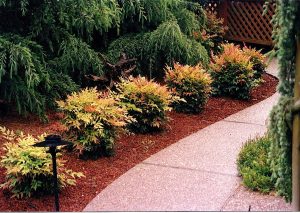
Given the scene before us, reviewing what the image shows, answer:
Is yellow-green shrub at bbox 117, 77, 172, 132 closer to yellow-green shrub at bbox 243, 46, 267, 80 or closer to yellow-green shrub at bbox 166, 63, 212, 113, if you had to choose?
yellow-green shrub at bbox 166, 63, 212, 113

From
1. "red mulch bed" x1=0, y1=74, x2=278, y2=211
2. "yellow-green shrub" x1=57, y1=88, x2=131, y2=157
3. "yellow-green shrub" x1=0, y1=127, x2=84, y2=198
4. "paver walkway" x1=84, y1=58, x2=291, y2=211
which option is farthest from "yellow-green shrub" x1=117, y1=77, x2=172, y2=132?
"yellow-green shrub" x1=0, y1=127, x2=84, y2=198

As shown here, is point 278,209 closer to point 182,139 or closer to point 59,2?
point 182,139

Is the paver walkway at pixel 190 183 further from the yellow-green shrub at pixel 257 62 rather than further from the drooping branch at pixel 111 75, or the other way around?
the yellow-green shrub at pixel 257 62

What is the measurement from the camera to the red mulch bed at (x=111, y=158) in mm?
4492

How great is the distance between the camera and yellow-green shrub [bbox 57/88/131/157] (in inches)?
208

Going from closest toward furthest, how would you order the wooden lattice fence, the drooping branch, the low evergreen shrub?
the low evergreen shrub
the drooping branch
the wooden lattice fence

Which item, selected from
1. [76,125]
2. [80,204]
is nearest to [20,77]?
[76,125]

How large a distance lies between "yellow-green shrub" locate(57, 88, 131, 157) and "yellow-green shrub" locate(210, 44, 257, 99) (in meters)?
2.63

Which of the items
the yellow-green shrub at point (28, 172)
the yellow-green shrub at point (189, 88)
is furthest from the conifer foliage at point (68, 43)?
the yellow-green shrub at point (28, 172)

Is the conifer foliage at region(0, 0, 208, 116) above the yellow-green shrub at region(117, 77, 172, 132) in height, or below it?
above

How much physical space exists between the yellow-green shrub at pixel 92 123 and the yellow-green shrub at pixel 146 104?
0.61 metres

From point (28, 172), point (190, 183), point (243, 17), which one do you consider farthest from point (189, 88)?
point (243, 17)

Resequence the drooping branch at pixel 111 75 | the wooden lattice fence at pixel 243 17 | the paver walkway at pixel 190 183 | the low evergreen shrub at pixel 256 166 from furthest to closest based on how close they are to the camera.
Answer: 1. the wooden lattice fence at pixel 243 17
2. the drooping branch at pixel 111 75
3. the low evergreen shrub at pixel 256 166
4. the paver walkway at pixel 190 183

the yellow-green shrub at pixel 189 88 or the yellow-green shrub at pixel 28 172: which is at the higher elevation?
the yellow-green shrub at pixel 189 88
